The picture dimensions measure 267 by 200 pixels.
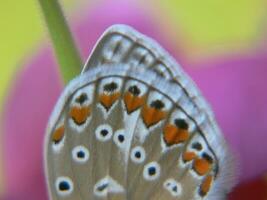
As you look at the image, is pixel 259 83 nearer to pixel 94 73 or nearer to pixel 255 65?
pixel 255 65

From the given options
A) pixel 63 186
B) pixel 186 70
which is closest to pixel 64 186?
pixel 63 186

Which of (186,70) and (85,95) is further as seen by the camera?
(186,70)

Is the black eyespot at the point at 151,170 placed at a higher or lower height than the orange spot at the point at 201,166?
higher

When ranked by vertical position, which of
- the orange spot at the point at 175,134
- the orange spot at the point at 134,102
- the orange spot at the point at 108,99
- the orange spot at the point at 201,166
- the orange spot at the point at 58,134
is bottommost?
the orange spot at the point at 201,166

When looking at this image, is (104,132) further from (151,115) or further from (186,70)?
(186,70)

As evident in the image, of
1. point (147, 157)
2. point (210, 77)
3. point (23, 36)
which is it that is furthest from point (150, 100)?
point (23, 36)
